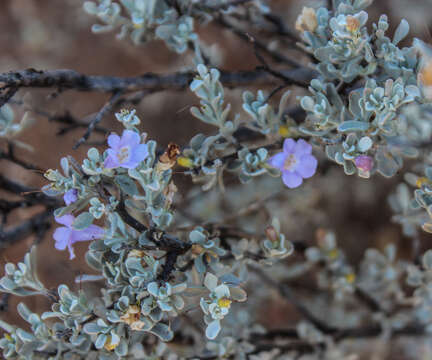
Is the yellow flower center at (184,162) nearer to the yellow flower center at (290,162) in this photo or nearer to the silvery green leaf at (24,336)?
the yellow flower center at (290,162)

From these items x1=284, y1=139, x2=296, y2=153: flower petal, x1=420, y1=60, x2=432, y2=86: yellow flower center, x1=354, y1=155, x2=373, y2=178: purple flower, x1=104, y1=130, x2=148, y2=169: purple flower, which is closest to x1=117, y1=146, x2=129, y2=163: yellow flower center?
x1=104, y1=130, x2=148, y2=169: purple flower

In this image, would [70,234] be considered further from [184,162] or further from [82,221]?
[184,162]

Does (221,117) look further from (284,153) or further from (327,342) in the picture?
(327,342)

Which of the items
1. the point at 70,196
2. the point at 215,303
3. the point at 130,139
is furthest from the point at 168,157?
the point at 215,303

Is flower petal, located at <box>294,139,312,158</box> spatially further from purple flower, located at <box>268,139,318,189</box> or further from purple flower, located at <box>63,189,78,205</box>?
purple flower, located at <box>63,189,78,205</box>

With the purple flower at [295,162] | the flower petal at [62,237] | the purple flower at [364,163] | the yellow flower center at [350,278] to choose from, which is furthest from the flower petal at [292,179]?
the yellow flower center at [350,278]

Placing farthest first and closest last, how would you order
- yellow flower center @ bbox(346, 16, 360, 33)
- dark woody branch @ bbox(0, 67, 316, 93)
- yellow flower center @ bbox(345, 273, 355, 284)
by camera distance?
yellow flower center @ bbox(345, 273, 355, 284)
dark woody branch @ bbox(0, 67, 316, 93)
yellow flower center @ bbox(346, 16, 360, 33)
